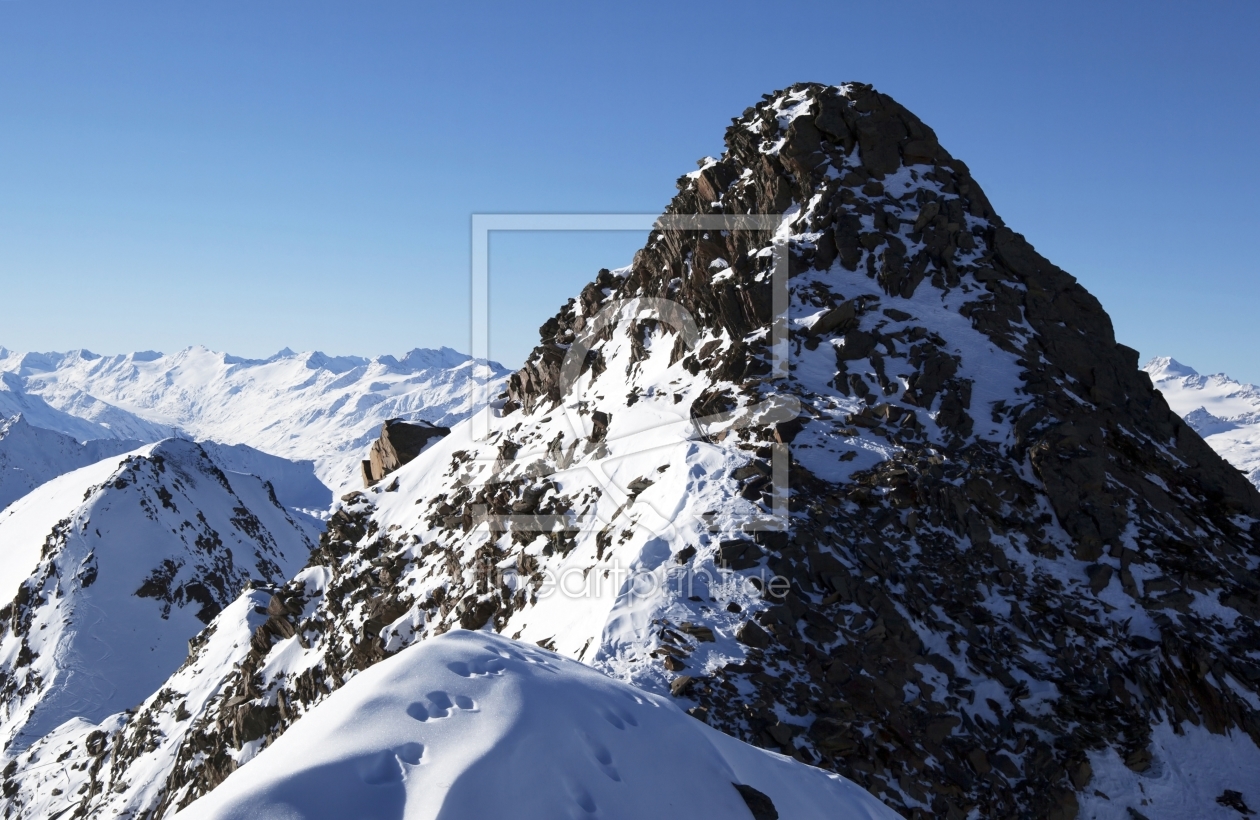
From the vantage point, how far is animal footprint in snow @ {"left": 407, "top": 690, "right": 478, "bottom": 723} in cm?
847

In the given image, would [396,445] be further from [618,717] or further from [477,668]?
[618,717]

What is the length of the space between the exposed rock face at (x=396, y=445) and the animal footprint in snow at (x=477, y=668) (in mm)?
41345

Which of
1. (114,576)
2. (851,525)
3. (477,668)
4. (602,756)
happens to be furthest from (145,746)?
Result: (114,576)

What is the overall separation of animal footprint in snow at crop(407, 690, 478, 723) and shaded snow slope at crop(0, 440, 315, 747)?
288ft

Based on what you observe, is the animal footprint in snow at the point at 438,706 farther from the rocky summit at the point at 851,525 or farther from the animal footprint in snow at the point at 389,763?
the rocky summit at the point at 851,525

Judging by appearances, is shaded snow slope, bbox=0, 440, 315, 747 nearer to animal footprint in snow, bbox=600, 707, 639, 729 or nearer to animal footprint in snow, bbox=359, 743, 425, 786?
animal footprint in snow, bbox=600, 707, 639, 729

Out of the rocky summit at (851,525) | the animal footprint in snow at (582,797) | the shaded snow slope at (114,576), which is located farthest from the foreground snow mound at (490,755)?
the shaded snow slope at (114,576)

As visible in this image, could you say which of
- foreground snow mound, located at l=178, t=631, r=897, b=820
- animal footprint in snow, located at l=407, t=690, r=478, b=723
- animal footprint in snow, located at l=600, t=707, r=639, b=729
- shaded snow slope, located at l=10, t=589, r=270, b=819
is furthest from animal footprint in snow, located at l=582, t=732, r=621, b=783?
shaded snow slope, located at l=10, t=589, r=270, b=819

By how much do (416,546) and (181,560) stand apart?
77.4 meters

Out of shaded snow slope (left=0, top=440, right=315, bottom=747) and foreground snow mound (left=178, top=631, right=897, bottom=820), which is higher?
foreground snow mound (left=178, top=631, right=897, bottom=820)

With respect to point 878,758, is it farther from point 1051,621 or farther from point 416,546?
point 416,546

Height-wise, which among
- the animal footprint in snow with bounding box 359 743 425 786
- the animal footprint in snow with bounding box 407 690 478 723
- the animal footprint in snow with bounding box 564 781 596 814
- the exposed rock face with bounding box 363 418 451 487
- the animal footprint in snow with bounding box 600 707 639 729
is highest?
the exposed rock face with bounding box 363 418 451 487

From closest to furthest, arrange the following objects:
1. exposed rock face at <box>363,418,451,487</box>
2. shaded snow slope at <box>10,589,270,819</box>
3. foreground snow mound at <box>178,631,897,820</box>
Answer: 1. foreground snow mound at <box>178,631,897,820</box>
2. shaded snow slope at <box>10,589,270,819</box>
3. exposed rock face at <box>363,418,451,487</box>

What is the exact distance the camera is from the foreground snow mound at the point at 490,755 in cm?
720
